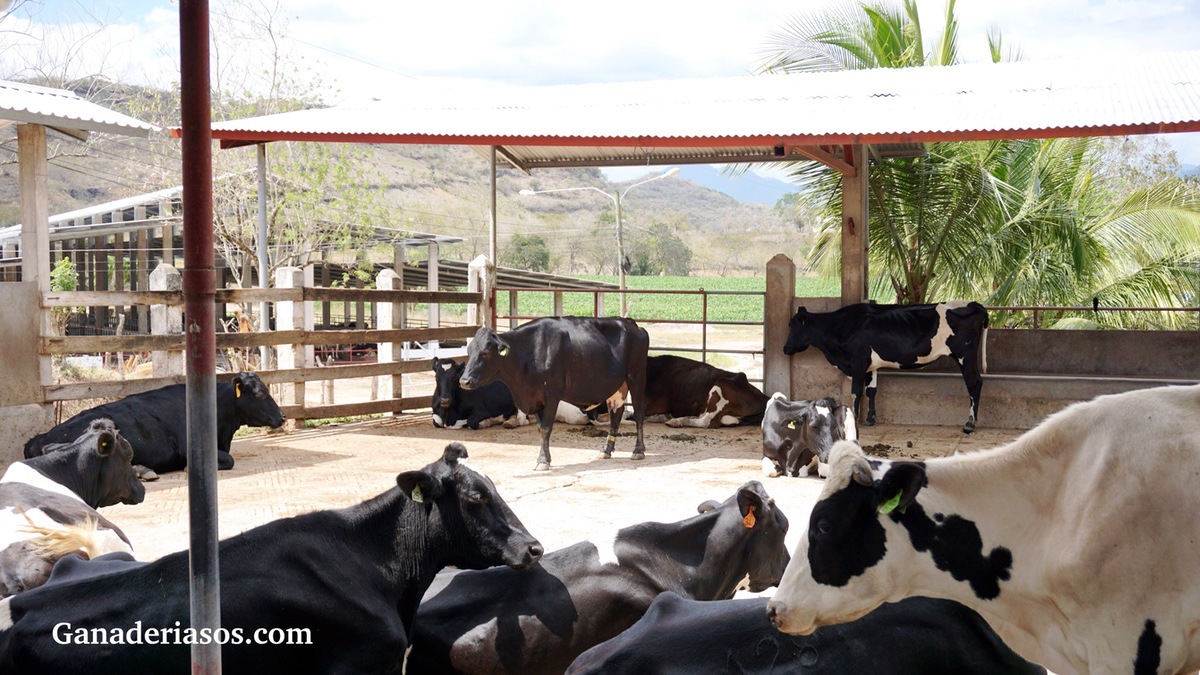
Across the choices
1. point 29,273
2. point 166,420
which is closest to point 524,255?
point 29,273

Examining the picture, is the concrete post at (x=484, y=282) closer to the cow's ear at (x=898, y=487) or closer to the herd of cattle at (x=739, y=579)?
the herd of cattle at (x=739, y=579)

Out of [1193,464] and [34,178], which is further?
[34,178]

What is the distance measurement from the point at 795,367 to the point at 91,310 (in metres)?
23.2

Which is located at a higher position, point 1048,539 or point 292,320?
point 292,320

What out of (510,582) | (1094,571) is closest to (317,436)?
(510,582)

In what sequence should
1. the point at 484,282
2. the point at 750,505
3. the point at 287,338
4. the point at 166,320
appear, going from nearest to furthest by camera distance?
the point at 750,505
the point at 166,320
the point at 287,338
the point at 484,282

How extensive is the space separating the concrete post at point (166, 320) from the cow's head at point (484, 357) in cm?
308

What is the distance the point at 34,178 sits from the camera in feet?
30.8

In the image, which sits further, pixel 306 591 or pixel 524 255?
pixel 524 255

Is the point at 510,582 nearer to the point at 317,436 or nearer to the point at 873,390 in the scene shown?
the point at 317,436

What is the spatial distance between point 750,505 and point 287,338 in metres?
7.91

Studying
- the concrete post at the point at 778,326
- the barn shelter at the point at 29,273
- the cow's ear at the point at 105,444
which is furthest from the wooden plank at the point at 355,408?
the cow's ear at the point at 105,444

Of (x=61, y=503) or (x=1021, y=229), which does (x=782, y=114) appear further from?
(x=61, y=503)

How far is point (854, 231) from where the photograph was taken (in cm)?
1262
